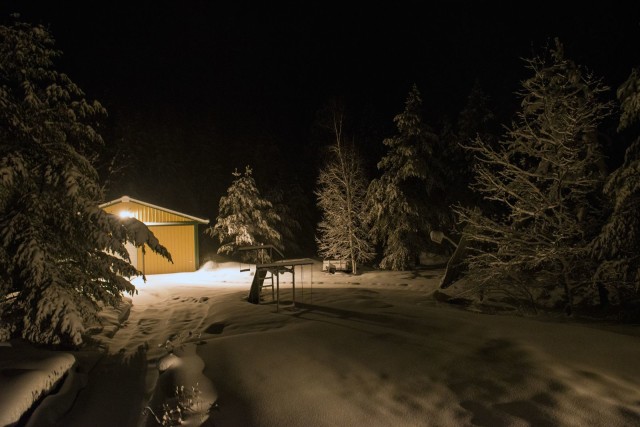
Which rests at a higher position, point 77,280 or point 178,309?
point 77,280

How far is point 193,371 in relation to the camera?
5.21m

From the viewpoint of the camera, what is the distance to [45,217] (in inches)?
293

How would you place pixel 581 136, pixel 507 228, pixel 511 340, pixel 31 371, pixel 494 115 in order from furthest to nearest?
pixel 494 115, pixel 581 136, pixel 507 228, pixel 511 340, pixel 31 371

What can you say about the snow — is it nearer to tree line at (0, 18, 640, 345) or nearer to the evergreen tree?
tree line at (0, 18, 640, 345)

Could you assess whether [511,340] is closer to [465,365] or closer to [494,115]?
[465,365]

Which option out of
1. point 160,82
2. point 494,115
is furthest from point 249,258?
point 160,82

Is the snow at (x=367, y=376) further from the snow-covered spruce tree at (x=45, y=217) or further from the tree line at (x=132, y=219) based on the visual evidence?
the tree line at (x=132, y=219)

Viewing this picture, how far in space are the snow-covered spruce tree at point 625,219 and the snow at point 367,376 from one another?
65.2 inches

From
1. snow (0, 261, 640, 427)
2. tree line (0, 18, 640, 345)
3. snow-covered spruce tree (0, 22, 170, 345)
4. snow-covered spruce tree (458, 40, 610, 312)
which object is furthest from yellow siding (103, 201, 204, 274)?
snow-covered spruce tree (458, 40, 610, 312)

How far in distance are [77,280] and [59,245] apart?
68 cm

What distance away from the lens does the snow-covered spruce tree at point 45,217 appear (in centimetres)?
656

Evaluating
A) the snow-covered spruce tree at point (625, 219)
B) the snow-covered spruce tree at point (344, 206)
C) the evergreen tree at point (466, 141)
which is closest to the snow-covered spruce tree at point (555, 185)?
the snow-covered spruce tree at point (625, 219)

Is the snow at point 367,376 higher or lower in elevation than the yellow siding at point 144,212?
lower

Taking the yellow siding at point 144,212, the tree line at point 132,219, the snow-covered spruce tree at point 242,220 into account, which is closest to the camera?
the tree line at point 132,219
